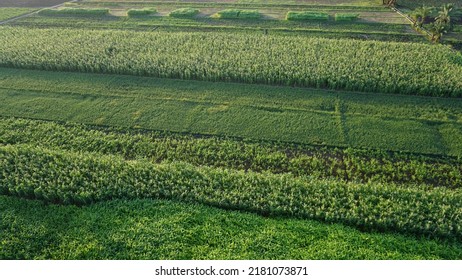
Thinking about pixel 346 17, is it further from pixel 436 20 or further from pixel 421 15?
pixel 436 20

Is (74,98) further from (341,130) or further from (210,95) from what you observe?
(341,130)

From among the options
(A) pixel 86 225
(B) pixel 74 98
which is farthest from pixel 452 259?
(B) pixel 74 98

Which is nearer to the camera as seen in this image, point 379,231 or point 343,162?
point 379,231

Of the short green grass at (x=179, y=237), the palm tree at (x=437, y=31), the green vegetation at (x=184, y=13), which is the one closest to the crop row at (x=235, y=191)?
the short green grass at (x=179, y=237)

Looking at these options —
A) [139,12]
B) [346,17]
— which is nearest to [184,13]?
[139,12]

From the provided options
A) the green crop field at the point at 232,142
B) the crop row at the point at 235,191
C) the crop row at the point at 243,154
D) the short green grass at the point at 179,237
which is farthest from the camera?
the crop row at the point at 243,154

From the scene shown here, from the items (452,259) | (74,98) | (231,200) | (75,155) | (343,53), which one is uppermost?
(343,53)

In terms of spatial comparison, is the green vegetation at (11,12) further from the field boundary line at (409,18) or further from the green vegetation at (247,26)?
the field boundary line at (409,18)
